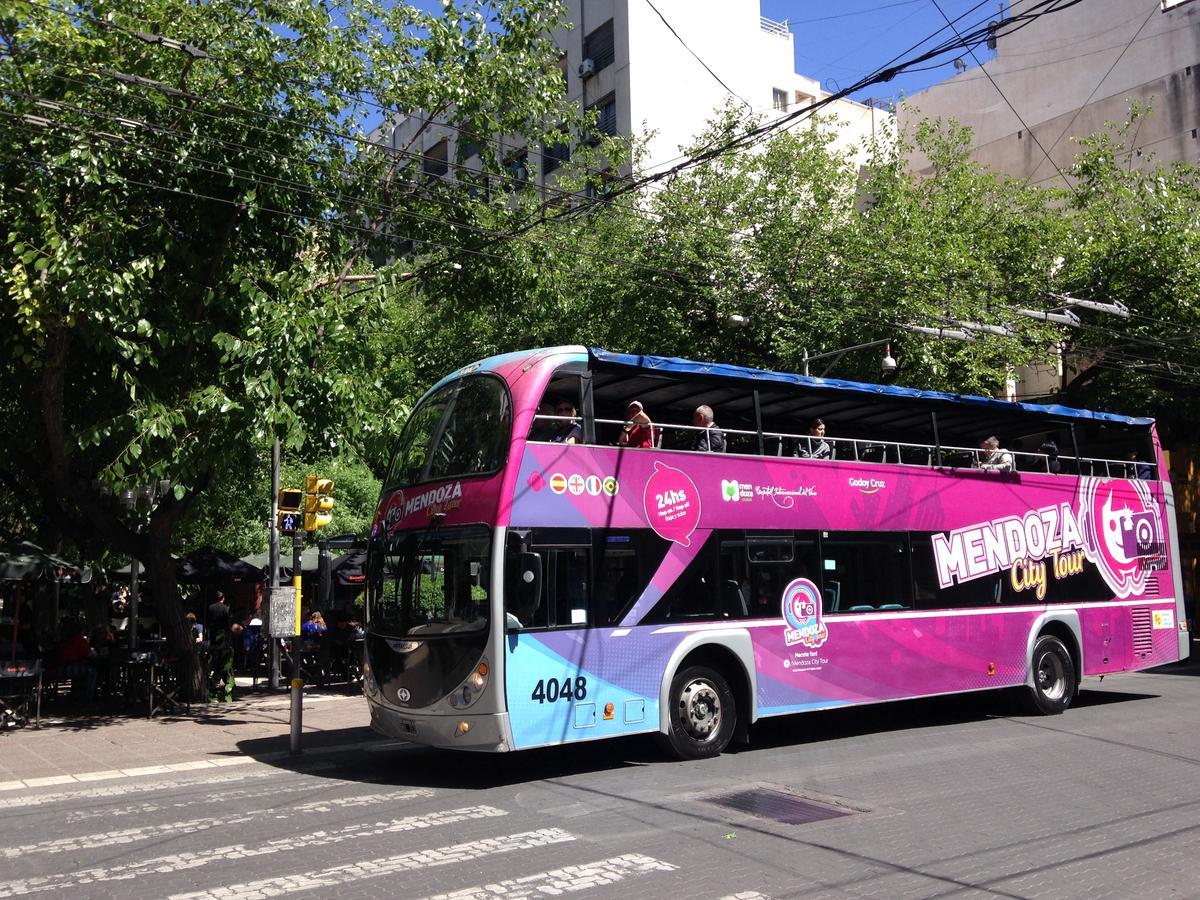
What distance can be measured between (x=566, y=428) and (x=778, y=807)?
420cm

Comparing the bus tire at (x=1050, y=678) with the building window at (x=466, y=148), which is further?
the building window at (x=466, y=148)

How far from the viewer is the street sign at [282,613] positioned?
39.4 ft

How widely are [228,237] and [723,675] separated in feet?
29.2

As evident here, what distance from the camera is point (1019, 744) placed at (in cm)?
1189

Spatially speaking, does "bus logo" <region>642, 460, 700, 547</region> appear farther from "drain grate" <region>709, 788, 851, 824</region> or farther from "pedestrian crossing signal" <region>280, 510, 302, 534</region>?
"pedestrian crossing signal" <region>280, 510, 302, 534</region>

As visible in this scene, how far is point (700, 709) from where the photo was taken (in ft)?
36.2

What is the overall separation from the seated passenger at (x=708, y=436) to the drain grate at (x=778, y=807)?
152 inches

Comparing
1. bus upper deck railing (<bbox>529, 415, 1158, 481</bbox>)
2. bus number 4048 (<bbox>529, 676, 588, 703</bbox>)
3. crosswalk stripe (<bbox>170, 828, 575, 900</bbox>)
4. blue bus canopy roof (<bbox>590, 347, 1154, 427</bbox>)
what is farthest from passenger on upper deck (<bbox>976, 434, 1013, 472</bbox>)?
crosswalk stripe (<bbox>170, 828, 575, 900</bbox>)

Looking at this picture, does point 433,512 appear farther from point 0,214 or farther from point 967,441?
point 967,441

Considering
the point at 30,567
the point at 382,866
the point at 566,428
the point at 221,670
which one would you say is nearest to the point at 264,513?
the point at 221,670

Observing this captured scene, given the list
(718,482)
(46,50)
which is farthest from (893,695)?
(46,50)

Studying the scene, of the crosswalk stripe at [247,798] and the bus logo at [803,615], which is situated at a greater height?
the bus logo at [803,615]

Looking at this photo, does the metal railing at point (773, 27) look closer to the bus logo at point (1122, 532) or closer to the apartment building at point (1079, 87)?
the apartment building at point (1079, 87)

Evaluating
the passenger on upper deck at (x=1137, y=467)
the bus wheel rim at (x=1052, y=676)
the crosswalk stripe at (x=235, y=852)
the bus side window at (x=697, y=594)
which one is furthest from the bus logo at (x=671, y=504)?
the passenger on upper deck at (x=1137, y=467)
